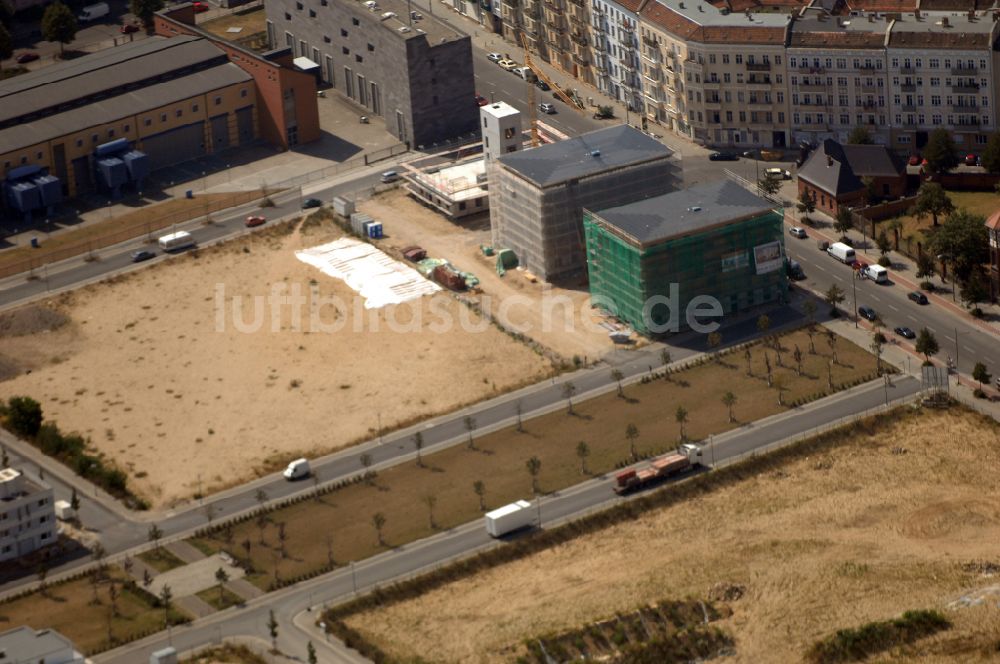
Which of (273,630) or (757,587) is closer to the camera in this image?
(273,630)

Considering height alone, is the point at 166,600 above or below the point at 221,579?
above

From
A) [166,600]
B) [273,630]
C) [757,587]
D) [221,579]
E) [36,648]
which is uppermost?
[36,648]

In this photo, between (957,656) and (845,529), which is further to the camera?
(845,529)

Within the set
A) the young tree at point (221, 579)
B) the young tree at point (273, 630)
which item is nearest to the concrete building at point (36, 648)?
the young tree at point (273, 630)

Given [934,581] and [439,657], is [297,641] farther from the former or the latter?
[934,581]

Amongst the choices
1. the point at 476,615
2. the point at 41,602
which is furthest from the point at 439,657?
the point at 41,602

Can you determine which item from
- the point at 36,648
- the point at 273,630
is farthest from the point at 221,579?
the point at 36,648

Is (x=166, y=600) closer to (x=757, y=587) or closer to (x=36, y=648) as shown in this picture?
(x=36, y=648)

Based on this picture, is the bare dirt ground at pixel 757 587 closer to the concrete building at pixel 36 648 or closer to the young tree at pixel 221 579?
the young tree at pixel 221 579
